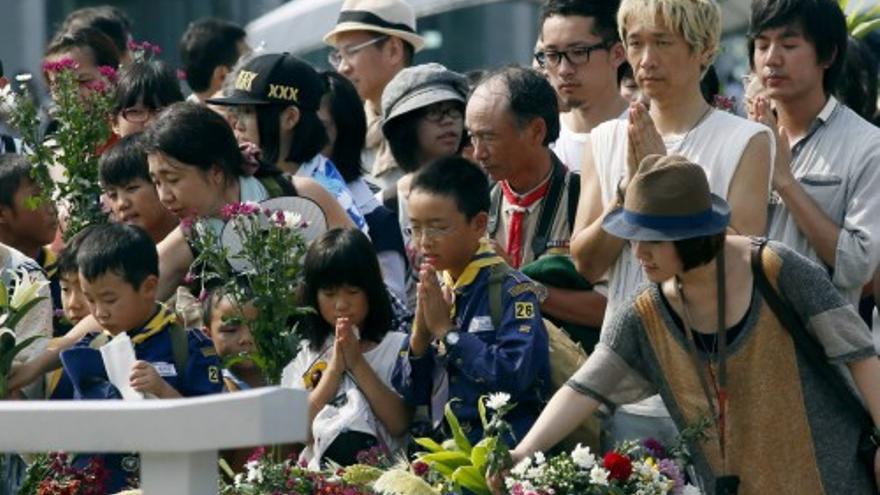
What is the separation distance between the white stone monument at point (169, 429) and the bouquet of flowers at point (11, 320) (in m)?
3.39

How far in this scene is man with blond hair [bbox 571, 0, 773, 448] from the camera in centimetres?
709

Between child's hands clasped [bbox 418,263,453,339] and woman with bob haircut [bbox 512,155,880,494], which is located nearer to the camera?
woman with bob haircut [bbox 512,155,880,494]

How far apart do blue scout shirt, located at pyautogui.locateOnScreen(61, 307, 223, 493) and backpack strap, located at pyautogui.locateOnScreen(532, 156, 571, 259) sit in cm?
115

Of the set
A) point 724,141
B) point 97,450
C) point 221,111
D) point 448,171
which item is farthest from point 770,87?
point 97,450

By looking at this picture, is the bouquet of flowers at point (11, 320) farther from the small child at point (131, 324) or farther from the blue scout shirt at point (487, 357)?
the blue scout shirt at point (487, 357)

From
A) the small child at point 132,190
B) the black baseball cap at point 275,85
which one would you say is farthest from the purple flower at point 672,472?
the black baseball cap at point 275,85

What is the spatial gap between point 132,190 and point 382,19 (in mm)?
1988

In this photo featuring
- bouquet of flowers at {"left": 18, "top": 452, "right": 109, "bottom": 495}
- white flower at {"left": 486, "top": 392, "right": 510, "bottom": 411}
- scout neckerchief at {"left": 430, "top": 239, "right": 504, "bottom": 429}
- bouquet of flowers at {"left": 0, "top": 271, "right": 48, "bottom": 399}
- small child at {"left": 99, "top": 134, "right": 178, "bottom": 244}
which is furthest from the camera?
small child at {"left": 99, "top": 134, "right": 178, "bottom": 244}

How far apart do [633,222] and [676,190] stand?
0.15 metres

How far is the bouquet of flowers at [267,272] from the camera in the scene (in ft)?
23.1

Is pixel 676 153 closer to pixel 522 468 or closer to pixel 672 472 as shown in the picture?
pixel 672 472

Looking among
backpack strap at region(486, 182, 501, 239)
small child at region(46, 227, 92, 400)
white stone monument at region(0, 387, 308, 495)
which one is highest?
white stone monument at region(0, 387, 308, 495)

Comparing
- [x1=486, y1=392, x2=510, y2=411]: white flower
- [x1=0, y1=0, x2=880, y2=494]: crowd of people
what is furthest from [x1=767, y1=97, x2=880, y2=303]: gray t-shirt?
[x1=486, y1=392, x2=510, y2=411]: white flower

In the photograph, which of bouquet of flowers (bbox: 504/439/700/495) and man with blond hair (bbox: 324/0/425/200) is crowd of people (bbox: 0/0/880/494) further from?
man with blond hair (bbox: 324/0/425/200)
